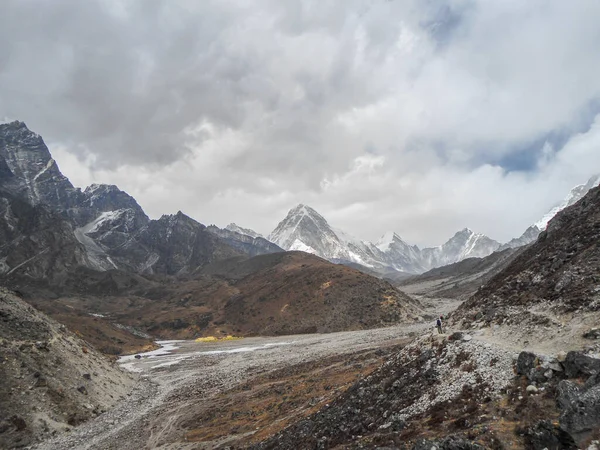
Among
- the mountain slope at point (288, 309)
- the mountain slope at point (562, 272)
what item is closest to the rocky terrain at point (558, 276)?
the mountain slope at point (562, 272)

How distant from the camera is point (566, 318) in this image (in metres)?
21.2

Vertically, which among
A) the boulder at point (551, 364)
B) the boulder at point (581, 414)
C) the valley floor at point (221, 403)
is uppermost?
the boulder at point (551, 364)

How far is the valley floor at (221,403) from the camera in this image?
108ft

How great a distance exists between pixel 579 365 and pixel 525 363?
2.62 meters

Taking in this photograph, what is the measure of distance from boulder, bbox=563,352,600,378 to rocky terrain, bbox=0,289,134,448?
4109cm

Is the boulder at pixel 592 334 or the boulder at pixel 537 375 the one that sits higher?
the boulder at pixel 592 334

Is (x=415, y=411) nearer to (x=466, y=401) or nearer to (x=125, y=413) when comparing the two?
(x=466, y=401)

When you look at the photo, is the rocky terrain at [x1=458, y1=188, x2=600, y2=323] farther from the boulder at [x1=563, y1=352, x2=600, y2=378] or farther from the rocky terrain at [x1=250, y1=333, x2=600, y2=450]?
the boulder at [x1=563, y1=352, x2=600, y2=378]

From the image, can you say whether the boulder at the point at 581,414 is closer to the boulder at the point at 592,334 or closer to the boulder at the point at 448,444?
the boulder at the point at 448,444

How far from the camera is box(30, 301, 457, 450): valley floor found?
32.9m

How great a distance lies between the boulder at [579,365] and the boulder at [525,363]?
1.56 meters

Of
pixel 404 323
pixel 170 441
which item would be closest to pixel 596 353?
pixel 170 441

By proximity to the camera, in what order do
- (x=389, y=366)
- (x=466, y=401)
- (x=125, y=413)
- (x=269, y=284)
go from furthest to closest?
(x=269, y=284) → (x=125, y=413) → (x=389, y=366) → (x=466, y=401)

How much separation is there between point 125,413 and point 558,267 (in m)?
45.2
